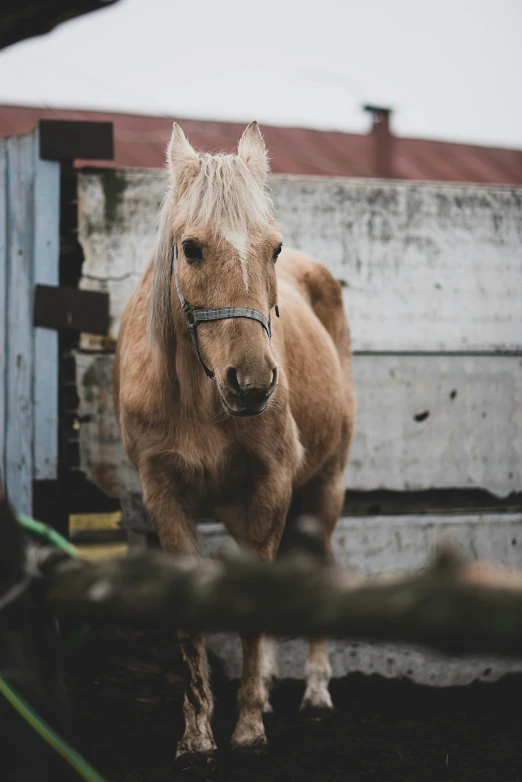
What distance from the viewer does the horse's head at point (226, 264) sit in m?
2.66

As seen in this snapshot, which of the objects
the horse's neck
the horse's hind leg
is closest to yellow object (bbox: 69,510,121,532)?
the horse's hind leg

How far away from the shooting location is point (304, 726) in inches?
146

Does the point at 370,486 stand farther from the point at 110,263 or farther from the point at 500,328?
the point at 110,263

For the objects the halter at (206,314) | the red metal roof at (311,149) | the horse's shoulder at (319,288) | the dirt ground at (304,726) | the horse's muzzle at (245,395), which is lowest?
the dirt ground at (304,726)

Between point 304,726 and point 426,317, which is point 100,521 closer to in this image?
point 304,726

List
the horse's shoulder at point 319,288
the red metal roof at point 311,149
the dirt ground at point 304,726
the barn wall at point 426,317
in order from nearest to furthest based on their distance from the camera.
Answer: the dirt ground at point 304,726, the horse's shoulder at point 319,288, the barn wall at point 426,317, the red metal roof at point 311,149

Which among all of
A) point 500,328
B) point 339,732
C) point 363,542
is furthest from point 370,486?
point 339,732

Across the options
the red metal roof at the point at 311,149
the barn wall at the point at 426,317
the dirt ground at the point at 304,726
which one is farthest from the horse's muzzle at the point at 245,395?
the red metal roof at the point at 311,149

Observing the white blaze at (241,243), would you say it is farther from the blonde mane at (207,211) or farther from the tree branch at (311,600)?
the tree branch at (311,600)

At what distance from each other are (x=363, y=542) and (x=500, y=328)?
1632mm

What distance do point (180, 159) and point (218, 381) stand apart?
98 cm

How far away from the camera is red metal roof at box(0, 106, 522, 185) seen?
10.2 meters

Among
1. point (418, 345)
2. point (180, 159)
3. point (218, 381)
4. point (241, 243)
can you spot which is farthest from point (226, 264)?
point (418, 345)

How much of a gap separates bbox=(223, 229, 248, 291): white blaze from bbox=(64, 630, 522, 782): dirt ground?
1779 mm
